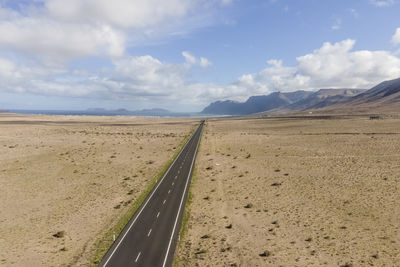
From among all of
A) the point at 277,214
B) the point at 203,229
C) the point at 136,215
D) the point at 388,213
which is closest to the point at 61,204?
the point at 136,215

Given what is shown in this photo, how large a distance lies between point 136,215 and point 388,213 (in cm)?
3875

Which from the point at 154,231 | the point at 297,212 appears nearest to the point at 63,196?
the point at 154,231

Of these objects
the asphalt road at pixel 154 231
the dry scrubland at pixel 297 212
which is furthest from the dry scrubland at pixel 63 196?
the dry scrubland at pixel 297 212

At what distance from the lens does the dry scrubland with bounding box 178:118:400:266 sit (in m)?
26.9

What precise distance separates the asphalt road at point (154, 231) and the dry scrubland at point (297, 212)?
2.15m

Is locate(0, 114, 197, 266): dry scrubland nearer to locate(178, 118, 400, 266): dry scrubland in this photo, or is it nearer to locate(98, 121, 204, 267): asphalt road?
locate(98, 121, 204, 267): asphalt road

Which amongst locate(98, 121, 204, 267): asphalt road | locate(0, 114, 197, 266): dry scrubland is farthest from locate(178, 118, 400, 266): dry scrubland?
locate(0, 114, 197, 266): dry scrubland

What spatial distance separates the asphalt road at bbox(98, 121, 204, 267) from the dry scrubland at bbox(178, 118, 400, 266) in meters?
2.15

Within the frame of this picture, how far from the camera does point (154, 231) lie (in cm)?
3216

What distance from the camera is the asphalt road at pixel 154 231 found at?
2662 cm

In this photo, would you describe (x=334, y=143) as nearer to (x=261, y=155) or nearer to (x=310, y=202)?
(x=261, y=155)

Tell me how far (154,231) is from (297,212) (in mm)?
22510

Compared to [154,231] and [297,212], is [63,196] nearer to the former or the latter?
[154,231]

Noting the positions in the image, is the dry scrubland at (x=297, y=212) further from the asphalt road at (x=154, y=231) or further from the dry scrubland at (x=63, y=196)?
the dry scrubland at (x=63, y=196)
